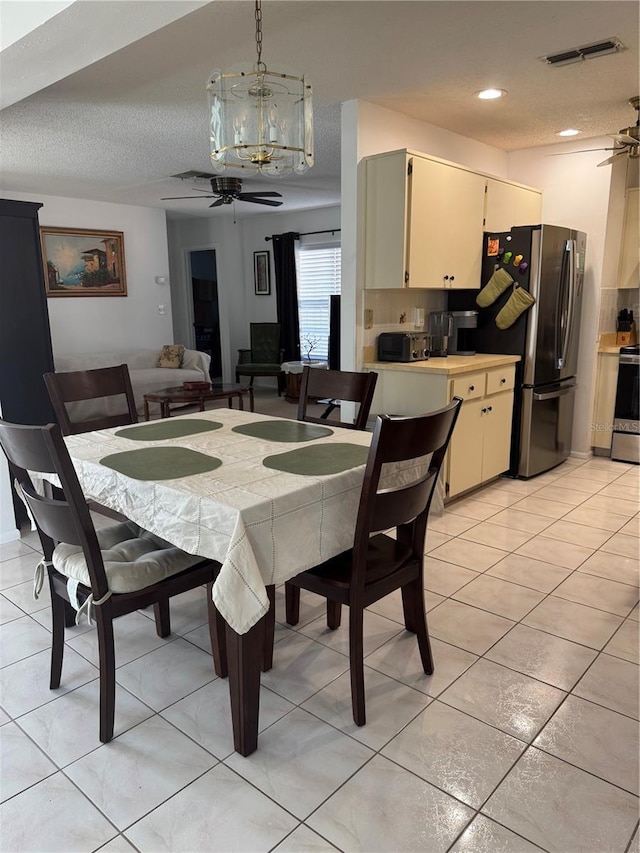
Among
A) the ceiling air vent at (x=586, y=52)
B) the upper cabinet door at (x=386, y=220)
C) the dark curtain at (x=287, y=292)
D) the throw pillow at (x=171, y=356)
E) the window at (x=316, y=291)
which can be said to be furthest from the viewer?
the dark curtain at (x=287, y=292)

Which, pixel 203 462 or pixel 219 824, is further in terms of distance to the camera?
pixel 203 462

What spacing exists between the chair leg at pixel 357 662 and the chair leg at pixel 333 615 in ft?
1.75

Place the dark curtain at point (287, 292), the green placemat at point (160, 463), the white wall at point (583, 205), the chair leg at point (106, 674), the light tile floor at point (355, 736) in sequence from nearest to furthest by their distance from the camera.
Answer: the light tile floor at point (355, 736), the chair leg at point (106, 674), the green placemat at point (160, 463), the white wall at point (583, 205), the dark curtain at point (287, 292)

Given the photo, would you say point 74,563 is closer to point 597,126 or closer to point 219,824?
point 219,824

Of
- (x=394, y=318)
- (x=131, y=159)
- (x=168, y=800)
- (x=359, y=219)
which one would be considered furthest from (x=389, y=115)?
(x=168, y=800)

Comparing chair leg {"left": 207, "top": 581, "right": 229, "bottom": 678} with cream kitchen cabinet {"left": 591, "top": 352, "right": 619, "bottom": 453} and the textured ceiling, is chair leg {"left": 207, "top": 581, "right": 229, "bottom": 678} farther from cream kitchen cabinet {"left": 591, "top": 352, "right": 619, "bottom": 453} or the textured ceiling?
cream kitchen cabinet {"left": 591, "top": 352, "right": 619, "bottom": 453}

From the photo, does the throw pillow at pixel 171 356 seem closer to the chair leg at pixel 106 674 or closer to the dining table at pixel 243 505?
the dining table at pixel 243 505

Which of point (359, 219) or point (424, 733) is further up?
point (359, 219)

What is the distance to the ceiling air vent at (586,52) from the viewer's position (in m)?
2.83

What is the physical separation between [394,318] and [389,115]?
1.27 metres

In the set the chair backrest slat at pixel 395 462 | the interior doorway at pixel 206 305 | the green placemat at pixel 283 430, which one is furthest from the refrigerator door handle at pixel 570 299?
the interior doorway at pixel 206 305

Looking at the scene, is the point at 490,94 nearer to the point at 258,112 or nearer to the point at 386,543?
the point at 258,112

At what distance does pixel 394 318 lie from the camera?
13.5ft

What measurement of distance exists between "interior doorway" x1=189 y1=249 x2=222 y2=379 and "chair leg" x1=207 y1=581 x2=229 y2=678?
7930mm
